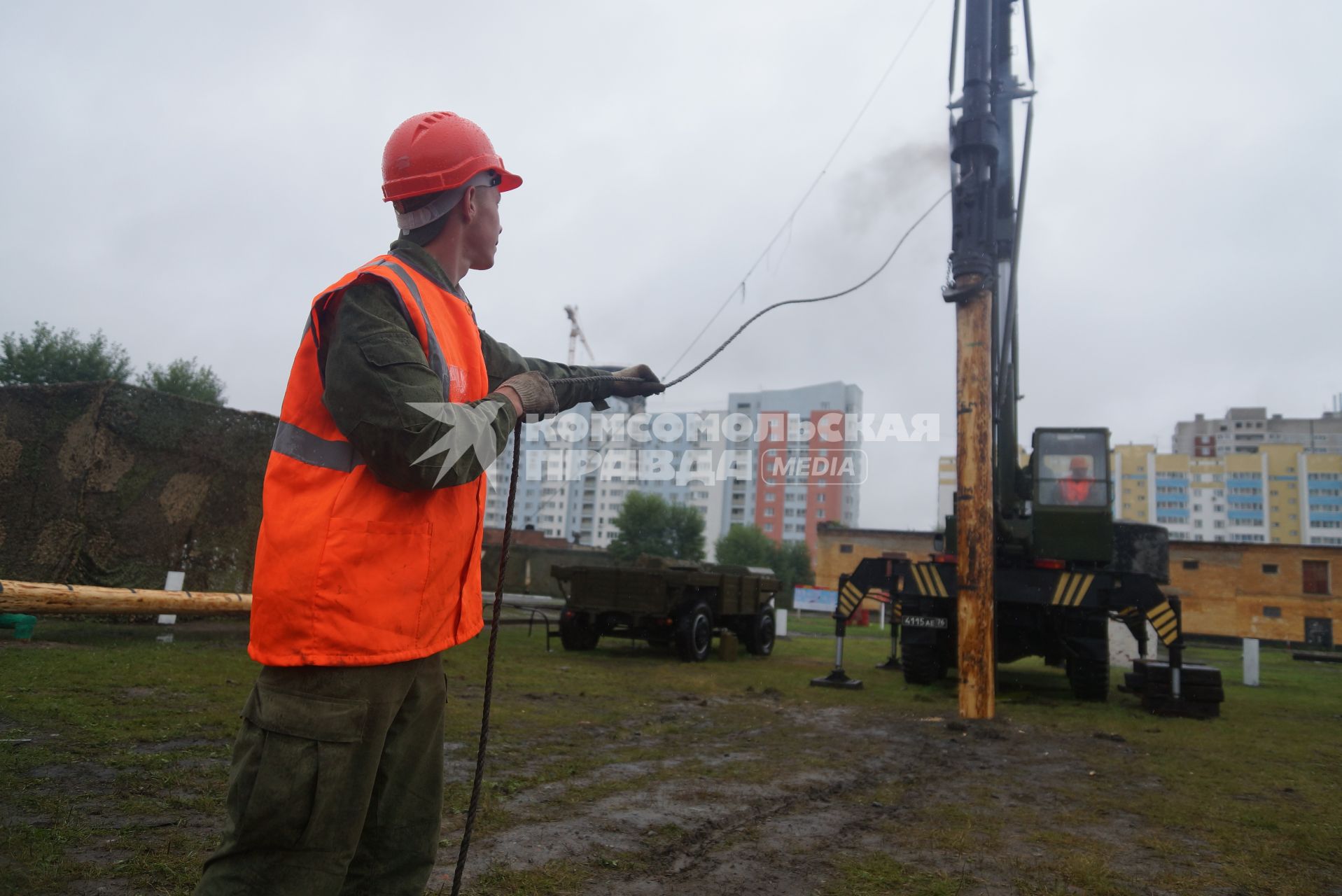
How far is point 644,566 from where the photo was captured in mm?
14758

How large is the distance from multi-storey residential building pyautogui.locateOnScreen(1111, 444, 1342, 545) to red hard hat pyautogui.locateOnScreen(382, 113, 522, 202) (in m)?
106

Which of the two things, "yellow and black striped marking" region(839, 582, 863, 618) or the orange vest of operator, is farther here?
"yellow and black striped marking" region(839, 582, 863, 618)

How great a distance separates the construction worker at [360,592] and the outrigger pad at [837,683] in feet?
28.5

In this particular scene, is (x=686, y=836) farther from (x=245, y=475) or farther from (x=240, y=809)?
(x=245, y=475)

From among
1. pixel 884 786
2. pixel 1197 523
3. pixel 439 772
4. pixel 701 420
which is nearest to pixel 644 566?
pixel 884 786

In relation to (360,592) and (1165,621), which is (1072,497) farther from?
(360,592)

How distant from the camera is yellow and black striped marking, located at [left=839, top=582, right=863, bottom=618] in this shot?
10578mm

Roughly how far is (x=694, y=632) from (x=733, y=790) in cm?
749

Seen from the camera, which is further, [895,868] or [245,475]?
[245,475]

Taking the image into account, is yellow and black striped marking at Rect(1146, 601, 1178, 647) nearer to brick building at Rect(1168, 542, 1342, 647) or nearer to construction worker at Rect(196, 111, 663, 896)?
construction worker at Rect(196, 111, 663, 896)

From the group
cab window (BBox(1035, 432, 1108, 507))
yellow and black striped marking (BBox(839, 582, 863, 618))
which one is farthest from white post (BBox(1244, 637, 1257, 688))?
yellow and black striped marking (BBox(839, 582, 863, 618))

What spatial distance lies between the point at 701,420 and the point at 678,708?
2187 inches

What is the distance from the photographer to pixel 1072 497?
1030 centimetres

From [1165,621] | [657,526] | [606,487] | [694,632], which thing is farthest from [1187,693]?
[606,487]
